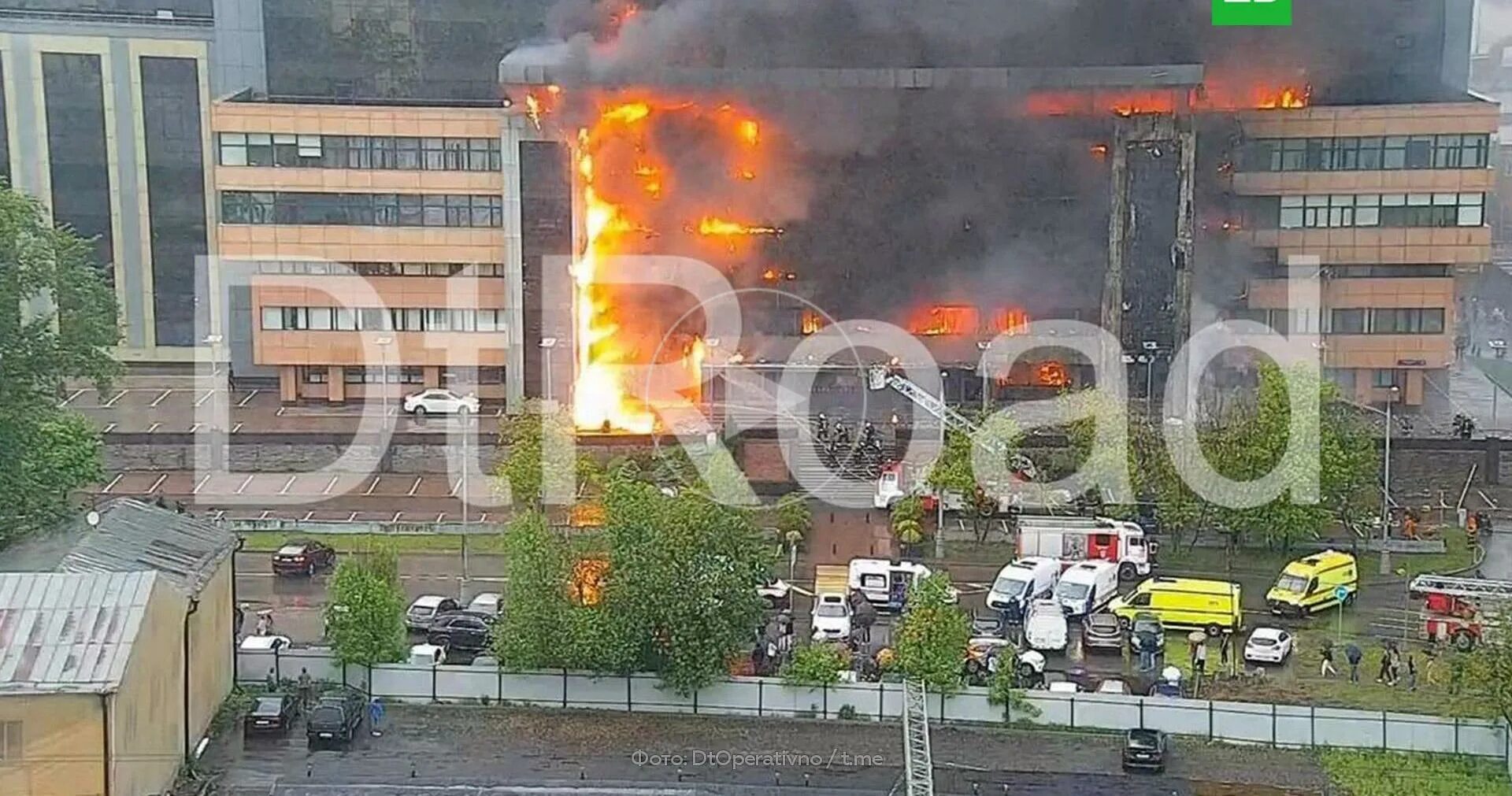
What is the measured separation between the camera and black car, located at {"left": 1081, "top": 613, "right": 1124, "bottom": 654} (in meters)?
25.2

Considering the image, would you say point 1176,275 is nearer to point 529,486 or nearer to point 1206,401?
point 1206,401

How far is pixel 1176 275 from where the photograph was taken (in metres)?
40.3

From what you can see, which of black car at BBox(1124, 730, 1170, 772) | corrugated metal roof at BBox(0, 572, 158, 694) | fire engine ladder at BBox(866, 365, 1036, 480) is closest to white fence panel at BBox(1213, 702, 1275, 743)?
black car at BBox(1124, 730, 1170, 772)

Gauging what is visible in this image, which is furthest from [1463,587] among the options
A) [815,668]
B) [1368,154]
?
[1368,154]

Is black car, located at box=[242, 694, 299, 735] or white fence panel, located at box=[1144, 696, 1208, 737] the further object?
white fence panel, located at box=[1144, 696, 1208, 737]

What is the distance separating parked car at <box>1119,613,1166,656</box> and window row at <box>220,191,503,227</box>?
1863cm

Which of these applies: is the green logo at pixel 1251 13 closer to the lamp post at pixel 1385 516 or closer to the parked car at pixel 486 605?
the lamp post at pixel 1385 516

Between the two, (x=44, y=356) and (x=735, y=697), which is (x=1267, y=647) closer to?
(x=735, y=697)

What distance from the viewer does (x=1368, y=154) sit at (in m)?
39.4

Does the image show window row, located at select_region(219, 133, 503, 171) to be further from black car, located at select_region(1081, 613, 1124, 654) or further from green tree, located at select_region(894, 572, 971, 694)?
green tree, located at select_region(894, 572, 971, 694)

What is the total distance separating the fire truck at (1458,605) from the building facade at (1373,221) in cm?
1392

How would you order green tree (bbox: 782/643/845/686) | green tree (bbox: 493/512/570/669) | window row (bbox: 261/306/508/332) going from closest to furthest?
green tree (bbox: 782/643/845/686)
green tree (bbox: 493/512/570/669)
window row (bbox: 261/306/508/332)

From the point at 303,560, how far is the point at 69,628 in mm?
10599

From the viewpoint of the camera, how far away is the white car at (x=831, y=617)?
82.9ft
